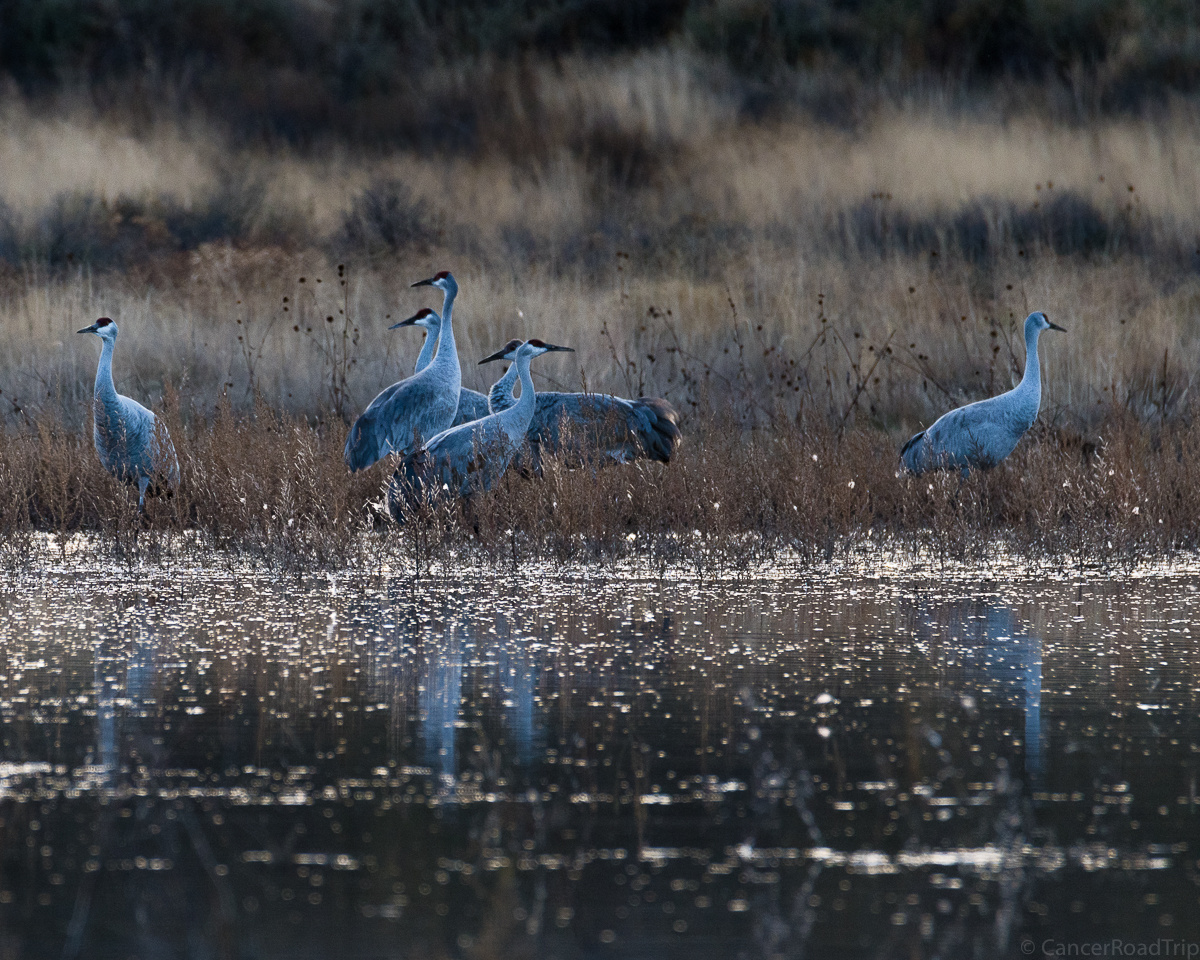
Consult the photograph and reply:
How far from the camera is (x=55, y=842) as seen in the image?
4.10 metres

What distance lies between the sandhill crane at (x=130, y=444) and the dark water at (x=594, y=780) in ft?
8.43

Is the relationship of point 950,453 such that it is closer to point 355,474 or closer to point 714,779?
point 355,474

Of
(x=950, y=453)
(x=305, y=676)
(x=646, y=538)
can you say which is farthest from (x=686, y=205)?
(x=305, y=676)

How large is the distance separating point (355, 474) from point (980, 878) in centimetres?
745

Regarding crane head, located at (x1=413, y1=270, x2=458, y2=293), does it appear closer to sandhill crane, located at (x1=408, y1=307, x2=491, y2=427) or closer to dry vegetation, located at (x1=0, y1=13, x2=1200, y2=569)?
sandhill crane, located at (x1=408, y1=307, x2=491, y2=427)

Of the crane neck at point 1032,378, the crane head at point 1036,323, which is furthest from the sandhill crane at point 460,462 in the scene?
the crane head at point 1036,323

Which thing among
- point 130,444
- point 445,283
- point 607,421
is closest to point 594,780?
point 130,444

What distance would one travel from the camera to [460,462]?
9.77 metres

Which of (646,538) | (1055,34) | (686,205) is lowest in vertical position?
(646,538)

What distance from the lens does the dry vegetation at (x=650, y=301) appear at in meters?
9.77

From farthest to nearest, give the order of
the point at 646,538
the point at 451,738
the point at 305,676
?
1. the point at 646,538
2. the point at 305,676
3. the point at 451,738

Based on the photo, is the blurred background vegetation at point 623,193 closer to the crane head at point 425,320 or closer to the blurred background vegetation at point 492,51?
the blurred background vegetation at point 492,51

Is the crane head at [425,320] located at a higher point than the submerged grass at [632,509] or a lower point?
A: higher

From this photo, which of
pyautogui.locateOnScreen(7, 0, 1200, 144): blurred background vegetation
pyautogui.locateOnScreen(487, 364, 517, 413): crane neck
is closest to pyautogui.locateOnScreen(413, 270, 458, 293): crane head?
pyautogui.locateOnScreen(487, 364, 517, 413): crane neck
